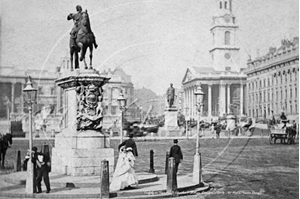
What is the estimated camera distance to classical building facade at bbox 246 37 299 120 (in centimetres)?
1656

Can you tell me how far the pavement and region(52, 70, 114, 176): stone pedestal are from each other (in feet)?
1.57

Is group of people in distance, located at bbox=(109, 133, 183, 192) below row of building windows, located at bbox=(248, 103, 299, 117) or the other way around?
below

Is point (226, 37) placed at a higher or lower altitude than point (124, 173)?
higher

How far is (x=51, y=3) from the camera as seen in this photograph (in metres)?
12.9

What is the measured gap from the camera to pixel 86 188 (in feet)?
39.9

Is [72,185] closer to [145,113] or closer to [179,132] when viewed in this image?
[145,113]

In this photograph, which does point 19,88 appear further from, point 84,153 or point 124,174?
point 124,174

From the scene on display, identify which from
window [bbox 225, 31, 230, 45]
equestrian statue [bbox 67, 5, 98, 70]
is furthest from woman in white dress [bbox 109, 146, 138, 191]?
window [bbox 225, 31, 230, 45]

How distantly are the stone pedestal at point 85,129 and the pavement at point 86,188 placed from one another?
478 mm

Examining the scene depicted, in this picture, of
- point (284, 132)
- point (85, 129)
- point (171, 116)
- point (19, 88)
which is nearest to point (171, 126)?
point (171, 116)

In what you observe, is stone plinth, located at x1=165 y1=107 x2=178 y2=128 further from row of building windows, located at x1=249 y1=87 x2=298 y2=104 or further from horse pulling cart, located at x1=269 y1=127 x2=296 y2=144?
horse pulling cart, located at x1=269 y1=127 x2=296 y2=144

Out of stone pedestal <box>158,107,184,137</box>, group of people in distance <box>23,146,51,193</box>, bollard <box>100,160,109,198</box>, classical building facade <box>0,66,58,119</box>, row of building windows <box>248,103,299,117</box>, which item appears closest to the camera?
bollard <box>100,160,109,198</box>

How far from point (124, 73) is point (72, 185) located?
136 inches

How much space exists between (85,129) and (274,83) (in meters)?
8.82
